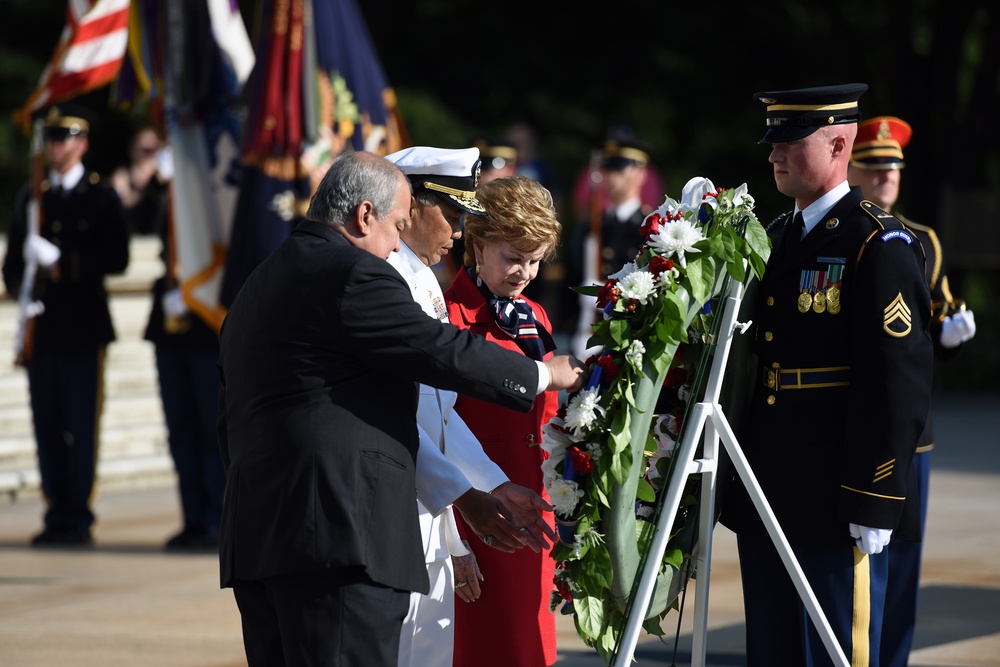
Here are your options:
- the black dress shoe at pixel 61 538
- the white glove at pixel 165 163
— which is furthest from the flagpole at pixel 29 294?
the black dress shoe at pixel 61 538

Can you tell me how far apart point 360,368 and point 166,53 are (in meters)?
5.64

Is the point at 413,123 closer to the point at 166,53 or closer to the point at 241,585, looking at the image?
the point at 166,53

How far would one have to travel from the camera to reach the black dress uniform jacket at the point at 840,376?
3924 mm

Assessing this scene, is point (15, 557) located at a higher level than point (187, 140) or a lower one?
lower

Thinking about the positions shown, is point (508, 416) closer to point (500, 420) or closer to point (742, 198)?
point (500, 420)

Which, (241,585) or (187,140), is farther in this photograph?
(187,140)

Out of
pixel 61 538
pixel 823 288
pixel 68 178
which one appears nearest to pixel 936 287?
pixel 823 288

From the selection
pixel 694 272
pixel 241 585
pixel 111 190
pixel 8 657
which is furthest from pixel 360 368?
pixel 111 190

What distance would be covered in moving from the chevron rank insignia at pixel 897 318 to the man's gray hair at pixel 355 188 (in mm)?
1290

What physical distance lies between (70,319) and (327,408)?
563 cm

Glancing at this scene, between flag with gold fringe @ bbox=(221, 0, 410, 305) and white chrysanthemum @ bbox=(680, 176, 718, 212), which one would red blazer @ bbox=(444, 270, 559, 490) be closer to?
white chrysanthemum @ bbox=(680, 176, 718, 212)

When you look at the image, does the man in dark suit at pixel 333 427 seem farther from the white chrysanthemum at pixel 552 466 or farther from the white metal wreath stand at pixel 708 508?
the white metal wreath stand at pixel 708 508

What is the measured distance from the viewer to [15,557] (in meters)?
8.05

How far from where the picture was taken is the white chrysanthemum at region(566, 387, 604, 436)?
3.73 metres
